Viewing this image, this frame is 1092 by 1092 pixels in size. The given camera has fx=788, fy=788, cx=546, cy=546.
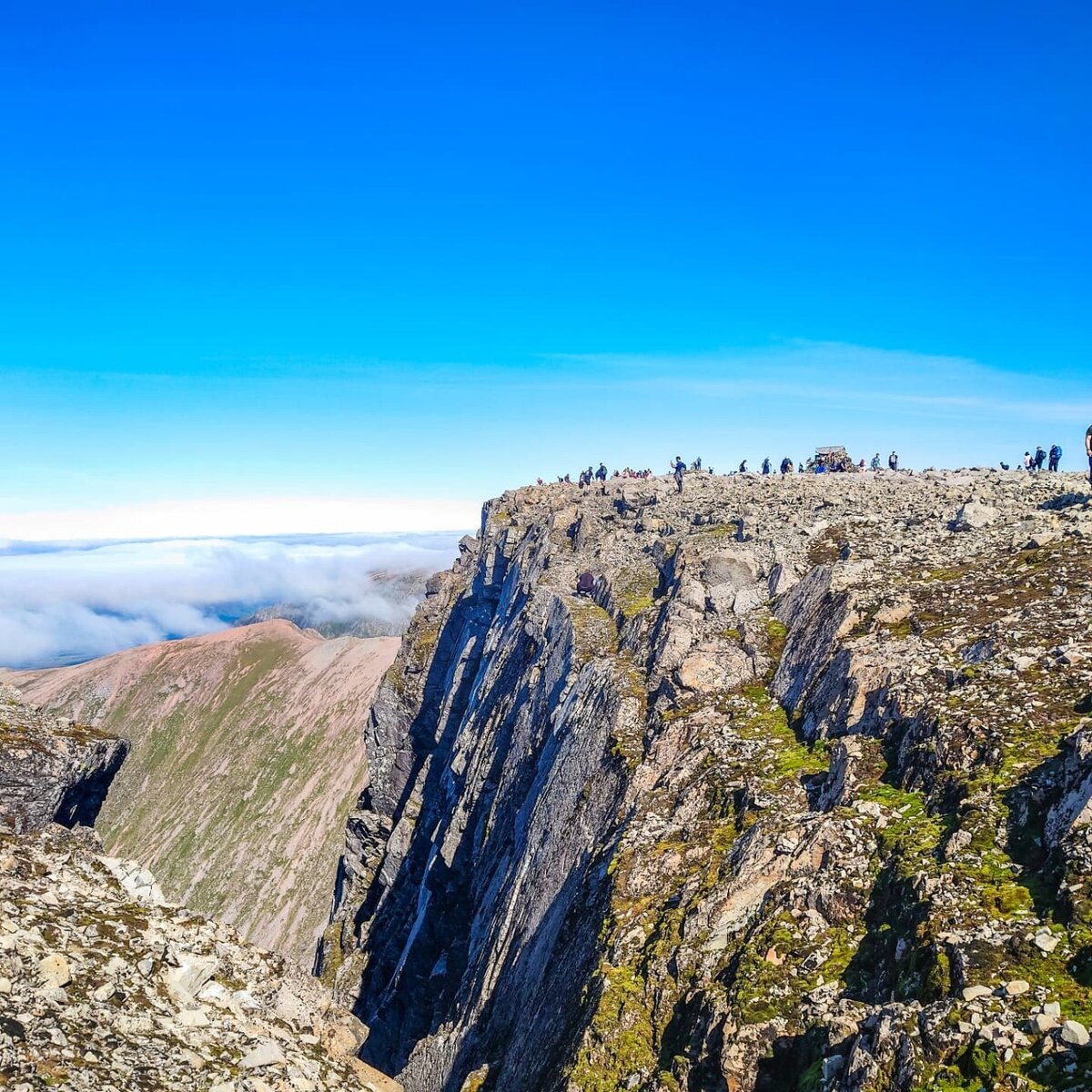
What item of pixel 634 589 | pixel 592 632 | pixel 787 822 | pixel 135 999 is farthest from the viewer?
pixel 634 589

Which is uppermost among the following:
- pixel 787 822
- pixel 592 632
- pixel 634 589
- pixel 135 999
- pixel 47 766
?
pixel 634 589

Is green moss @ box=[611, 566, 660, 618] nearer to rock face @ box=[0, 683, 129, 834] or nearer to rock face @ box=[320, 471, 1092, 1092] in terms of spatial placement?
rock face @ box=[320, 471, 1092, 1092]

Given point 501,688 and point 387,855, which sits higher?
point 501,688

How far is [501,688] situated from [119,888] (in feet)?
142

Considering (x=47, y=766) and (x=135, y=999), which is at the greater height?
(x=47, y=766)

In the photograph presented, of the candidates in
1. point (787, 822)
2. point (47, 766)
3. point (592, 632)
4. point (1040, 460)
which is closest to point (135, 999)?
point (47, 766)

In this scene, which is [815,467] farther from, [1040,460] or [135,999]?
[135,999]

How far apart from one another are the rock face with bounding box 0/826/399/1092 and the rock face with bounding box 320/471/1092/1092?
7528 mm

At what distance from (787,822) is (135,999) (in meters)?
19.1

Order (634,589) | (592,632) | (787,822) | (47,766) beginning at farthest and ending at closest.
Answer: (634,589) < (592,632) < (47,766) < (787,822)

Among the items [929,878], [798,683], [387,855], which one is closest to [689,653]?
[798,683]

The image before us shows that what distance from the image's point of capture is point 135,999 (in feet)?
65.7

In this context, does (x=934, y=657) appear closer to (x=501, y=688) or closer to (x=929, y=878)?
(x=929, y=878)

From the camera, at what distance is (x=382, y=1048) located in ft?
203
